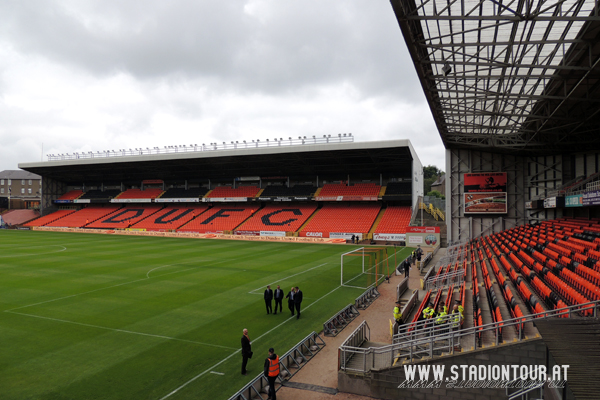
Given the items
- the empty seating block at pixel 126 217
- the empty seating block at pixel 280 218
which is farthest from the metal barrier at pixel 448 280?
the empty seating block at pixel 126 217

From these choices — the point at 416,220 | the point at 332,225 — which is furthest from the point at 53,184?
the point at 416,220

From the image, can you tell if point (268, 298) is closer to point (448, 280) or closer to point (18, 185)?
point (448, 280)

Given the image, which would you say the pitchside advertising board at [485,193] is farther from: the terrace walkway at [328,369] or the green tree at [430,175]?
the green tree at [430,175]

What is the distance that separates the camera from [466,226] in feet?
123

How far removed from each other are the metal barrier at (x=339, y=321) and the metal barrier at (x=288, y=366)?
69cm

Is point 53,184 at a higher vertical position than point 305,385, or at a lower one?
higher

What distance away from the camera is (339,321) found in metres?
13.8

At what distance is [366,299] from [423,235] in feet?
87.3

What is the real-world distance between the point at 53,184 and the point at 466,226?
254 ft

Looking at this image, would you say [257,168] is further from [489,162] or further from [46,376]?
[46,376]

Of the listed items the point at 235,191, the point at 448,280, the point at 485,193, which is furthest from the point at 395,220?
the point at 448,280

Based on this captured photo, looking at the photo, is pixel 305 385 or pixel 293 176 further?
pixel 293 176

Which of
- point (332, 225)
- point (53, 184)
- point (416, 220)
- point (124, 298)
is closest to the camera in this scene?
point (124, 298)

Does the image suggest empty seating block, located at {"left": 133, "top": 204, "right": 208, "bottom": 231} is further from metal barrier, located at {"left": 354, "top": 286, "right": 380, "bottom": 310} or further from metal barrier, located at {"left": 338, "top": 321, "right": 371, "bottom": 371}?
metal barrier, located at {"left": 338, "top": 321, "right": 371, "bottom": 371}
